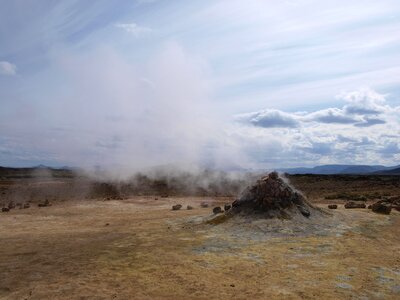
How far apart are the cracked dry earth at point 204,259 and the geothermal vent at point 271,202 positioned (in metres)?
0.91

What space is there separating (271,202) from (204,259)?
6913 millimetres

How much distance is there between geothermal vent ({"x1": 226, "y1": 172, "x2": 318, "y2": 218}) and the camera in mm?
18875

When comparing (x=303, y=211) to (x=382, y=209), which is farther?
(x=382, y=209)

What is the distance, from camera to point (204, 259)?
13.1 meters

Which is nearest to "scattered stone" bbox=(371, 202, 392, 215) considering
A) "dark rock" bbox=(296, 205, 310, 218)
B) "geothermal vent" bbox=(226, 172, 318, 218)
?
"geothermal vent" bbox=(226, 172, 318, 218)

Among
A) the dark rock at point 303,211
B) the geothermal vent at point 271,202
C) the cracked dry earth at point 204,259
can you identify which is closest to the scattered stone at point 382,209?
the cracked dry earth at point 204,259

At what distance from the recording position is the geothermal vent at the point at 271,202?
18875mm

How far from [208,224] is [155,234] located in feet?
9.05

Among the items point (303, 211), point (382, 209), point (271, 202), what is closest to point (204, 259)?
point (271, 202)

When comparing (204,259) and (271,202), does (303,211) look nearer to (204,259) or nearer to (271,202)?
(271,202)

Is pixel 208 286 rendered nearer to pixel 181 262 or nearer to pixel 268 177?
pixel 181 262

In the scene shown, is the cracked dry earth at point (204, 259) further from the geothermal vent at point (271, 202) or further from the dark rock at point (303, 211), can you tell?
the geothermal vent at point (271, 202)

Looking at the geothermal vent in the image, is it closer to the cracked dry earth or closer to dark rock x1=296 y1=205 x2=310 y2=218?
dark rock x1=296 y1=205 x2=310 y2=218

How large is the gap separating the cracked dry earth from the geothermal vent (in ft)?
2.98
